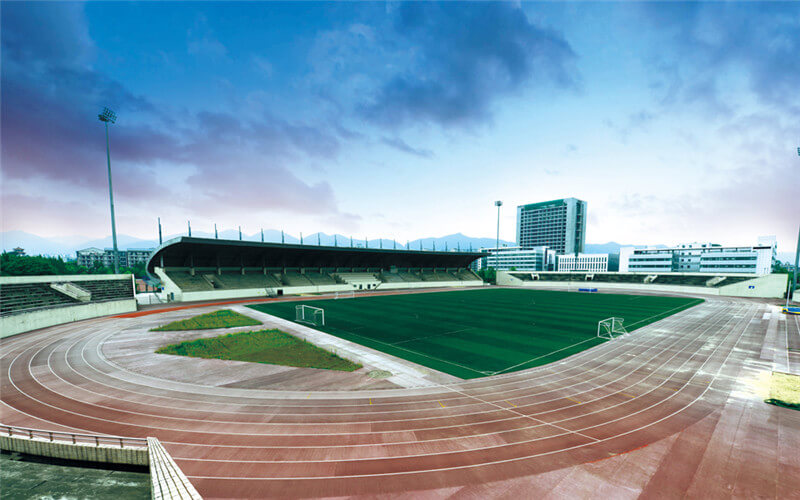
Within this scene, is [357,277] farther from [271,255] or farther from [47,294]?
[47,294]

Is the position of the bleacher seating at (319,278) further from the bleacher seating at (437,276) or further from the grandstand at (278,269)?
the bleacher seating at (437,276)

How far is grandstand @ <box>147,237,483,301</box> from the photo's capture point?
Answer: 51.3 meters

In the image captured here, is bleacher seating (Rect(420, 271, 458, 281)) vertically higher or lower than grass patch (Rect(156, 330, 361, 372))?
lower

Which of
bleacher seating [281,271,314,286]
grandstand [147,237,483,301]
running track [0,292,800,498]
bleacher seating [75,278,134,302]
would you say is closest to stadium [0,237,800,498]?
running track [0,292,800,498]

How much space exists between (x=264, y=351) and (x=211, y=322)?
14.6 meters

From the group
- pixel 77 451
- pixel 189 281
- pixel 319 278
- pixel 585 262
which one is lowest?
pixel 585 262

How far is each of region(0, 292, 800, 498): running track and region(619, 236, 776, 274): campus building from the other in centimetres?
11745

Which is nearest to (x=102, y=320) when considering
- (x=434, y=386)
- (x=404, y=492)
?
(x=434, y=386)

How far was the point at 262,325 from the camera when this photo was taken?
100.0 ft

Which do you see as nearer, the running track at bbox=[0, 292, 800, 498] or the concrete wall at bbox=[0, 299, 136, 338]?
the running track at bbox=[0, 292, 800, 498]

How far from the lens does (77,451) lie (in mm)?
9703

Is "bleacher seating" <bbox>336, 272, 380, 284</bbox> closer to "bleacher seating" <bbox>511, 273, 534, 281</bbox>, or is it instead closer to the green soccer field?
the green soccer field

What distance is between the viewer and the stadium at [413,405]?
8812 mm

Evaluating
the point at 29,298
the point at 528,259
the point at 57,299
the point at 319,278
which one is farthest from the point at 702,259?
the point at 29,298
